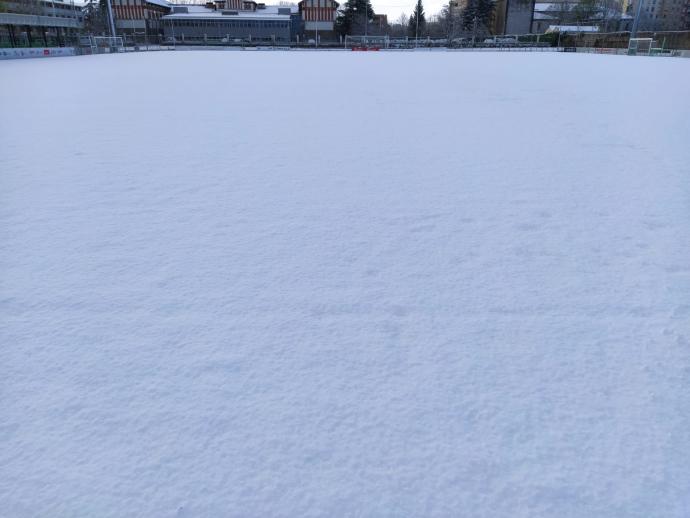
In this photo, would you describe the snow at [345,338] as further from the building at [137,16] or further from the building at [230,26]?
the building at [137,16]

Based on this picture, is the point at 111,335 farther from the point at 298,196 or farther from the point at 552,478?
the point at 298,196

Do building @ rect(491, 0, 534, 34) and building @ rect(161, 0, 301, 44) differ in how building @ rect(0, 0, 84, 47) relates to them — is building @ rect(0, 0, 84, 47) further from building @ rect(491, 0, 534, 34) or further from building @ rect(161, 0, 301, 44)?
building @ rect(491, 0, 534, 34)

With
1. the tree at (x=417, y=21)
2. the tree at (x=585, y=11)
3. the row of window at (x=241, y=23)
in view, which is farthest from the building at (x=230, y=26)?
the tree at (x=585, y=11)

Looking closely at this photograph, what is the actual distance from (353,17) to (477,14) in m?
16.8

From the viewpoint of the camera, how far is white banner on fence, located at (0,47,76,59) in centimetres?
2602

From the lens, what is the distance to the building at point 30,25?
101ft

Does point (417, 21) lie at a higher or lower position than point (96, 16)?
lower

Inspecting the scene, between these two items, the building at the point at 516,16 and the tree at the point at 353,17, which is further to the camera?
the building at the point at 516,16

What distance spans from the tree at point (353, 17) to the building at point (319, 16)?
100 centimetres

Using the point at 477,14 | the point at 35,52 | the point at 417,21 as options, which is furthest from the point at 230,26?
the point at 35,52

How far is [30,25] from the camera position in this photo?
107 ft

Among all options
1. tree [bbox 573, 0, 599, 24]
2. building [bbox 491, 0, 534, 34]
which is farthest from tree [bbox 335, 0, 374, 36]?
tree [bbox 573, 0, 599, 24]

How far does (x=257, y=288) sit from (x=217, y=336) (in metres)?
0.47

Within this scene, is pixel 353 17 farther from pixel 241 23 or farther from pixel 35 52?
pixel 35 52
